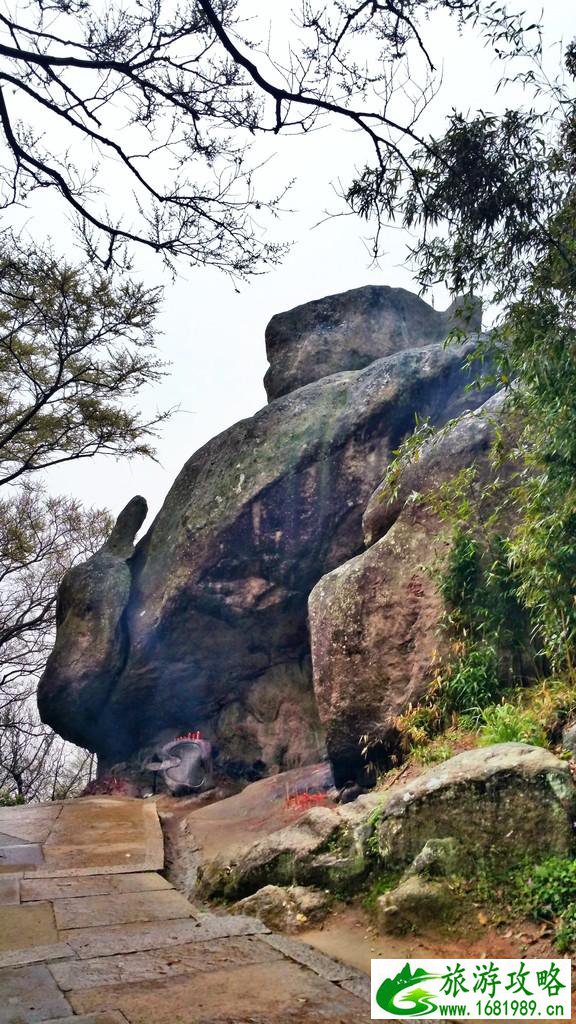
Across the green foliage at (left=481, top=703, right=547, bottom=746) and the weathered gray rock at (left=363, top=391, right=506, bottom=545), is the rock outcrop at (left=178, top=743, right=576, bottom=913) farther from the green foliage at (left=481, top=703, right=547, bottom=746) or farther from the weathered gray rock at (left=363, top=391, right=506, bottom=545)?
the weathered gray rock at (left=363, top=391, right=506, bottom=545)

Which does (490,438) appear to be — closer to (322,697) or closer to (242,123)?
(322,697)

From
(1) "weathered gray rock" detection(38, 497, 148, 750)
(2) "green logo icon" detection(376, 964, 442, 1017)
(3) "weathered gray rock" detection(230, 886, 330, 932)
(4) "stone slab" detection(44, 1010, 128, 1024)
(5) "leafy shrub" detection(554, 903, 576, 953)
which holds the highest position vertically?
(1) "weathered gray rock" detection(38, 497, 148, 750)

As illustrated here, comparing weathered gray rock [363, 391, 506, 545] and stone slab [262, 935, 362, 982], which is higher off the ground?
weathered gray rock [363, 391, 506, 545]

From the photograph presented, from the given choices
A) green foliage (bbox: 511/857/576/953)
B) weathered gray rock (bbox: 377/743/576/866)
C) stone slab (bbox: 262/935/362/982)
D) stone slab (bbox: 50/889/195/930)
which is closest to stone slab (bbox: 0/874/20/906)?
stone slab (bbox: 50/889/195/930)

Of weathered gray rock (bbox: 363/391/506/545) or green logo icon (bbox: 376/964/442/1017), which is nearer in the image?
green logo icon (bbox: 376/964/442/1017)

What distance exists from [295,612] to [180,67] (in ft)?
29.3

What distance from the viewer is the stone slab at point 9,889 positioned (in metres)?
5.93

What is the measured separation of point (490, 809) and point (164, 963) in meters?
2.10

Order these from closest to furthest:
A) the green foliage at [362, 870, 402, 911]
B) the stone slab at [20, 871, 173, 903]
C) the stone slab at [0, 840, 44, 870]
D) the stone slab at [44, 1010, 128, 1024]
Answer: the stone slab at [44, 1010, 128, 1024], the green foliage at [362, 870, 402, 911], the stone slab at [20, 871, 173, 903], the stone slab at [0, 840, 44, 870]

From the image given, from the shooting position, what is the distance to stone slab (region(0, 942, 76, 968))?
426cm

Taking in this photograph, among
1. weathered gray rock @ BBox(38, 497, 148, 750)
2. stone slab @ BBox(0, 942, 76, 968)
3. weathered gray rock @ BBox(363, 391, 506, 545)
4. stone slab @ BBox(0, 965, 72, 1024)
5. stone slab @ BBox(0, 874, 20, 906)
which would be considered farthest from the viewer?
weathered gray rock @ BBox(38, 497, 148, 750)

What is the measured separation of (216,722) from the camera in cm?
1313

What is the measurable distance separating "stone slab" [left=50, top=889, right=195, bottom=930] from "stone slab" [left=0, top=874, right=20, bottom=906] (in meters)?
0.38

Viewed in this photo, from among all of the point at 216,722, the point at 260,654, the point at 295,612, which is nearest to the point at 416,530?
the point at 295,612
